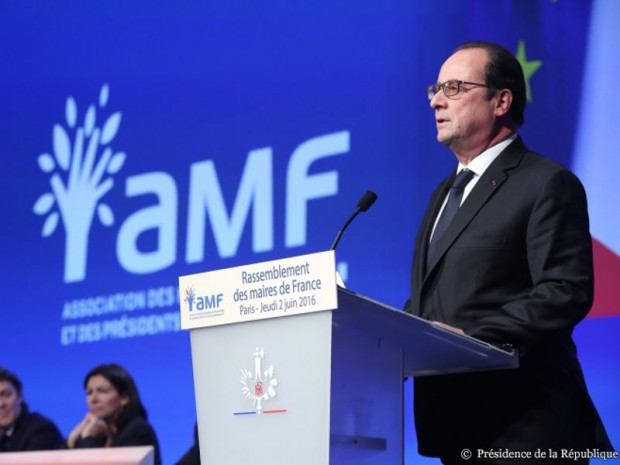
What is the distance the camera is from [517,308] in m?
2.26

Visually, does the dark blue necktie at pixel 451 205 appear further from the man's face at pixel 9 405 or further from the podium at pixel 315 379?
the man's face at pixel 9 405

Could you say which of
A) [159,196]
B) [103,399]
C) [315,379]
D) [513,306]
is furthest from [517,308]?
[103,399]

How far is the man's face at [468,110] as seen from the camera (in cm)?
263

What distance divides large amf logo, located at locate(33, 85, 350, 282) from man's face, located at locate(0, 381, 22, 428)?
0.65 metres

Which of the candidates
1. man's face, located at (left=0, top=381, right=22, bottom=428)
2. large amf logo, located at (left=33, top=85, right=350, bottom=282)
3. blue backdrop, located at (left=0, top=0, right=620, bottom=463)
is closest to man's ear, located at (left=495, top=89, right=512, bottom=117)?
blue backdrop, located at (left=0, top=0, right=620, bottom=463)

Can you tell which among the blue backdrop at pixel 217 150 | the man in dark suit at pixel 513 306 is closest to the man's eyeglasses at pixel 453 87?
the man in dark suit at pixel 513 306

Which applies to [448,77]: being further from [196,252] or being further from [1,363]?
[1,363]

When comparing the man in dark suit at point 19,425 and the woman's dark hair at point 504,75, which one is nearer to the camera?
the woman's dark hair at point 504,75

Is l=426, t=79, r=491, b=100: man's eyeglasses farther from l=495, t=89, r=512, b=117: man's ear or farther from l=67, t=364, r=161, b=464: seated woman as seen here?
l=67, t=364, r=161, b=464: seated woman

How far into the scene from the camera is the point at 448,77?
2.66 metres

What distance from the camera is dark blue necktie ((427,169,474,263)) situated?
101 inches

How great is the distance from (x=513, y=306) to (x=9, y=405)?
3450mm

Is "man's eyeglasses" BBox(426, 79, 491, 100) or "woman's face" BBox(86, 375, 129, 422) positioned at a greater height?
"man's eyeglasses" BBox(426, 79, 491, 100)

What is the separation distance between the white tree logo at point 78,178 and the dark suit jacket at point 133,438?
0.75 meters
